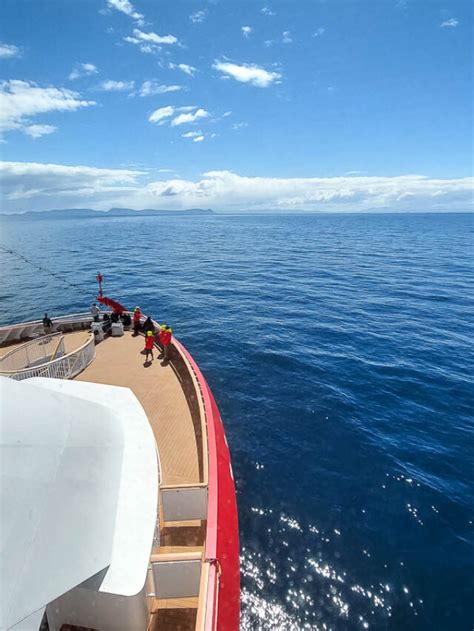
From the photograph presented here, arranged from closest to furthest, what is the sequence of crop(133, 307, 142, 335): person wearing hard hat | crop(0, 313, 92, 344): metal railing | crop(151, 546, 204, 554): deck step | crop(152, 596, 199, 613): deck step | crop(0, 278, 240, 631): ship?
1. crop(0, 278, 240, 631): ship
2. crop(152, 596, 199, 613): deck step
3. crop(151, 546, 204, 554): deck step
4. crop(0, 313, 92, 344): metal railing
5. crop(133, 307, 142, 335): person wearing hard hat

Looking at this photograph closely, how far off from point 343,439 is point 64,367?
12.8 meters

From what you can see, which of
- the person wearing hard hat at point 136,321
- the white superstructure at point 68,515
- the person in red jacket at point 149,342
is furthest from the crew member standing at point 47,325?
the white superstructure at point 68,515

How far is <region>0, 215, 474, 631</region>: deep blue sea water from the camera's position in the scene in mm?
9641

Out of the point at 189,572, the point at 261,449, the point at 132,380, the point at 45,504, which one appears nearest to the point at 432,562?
the point at 261,449

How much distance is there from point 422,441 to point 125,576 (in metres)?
14.3

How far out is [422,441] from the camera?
50.6ft

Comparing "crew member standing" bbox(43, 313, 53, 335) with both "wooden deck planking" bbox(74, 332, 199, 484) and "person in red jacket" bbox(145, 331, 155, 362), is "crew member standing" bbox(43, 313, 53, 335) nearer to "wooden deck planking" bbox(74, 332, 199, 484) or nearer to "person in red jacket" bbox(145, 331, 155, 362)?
"wooden deck planking" bbox(74, 332, 199, 484)

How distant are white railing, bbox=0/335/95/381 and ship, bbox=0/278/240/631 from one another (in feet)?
15.7

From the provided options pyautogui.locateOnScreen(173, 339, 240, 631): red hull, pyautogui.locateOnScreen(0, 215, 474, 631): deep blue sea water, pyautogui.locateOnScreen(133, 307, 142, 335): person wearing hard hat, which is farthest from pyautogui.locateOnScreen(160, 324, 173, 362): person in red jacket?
pyautogui.locateOnScreen(173, 339, 240, 631): red hull

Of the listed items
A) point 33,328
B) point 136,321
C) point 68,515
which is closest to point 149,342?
point 136,321

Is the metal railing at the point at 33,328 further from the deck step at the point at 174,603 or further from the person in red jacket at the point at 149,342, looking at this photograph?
the deck step at the point at 174,603

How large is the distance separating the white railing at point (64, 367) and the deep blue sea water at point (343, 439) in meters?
7.05

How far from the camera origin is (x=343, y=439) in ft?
51.1

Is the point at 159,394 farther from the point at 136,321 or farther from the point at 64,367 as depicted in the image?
the point at 136,321
